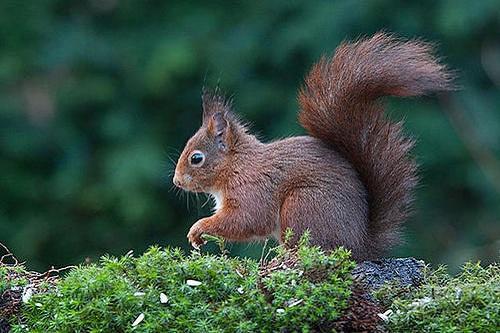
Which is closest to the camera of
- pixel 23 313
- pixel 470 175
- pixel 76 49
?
pixel 23 313

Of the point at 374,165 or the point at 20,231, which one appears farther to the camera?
the point at 20,231

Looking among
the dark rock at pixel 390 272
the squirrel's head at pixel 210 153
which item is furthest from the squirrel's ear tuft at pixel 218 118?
the dark rock at pixel 390 272

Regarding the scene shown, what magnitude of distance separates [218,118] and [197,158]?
117mm

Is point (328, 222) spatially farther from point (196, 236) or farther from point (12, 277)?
point (12, 277)

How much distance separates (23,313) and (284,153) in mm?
863

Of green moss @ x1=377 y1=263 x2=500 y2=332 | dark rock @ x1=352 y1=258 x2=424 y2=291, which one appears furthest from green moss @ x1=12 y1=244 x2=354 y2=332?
dark rock @ x1=352 y1=258 x2=424 y2=291

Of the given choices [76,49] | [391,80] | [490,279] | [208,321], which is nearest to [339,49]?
[391,80]

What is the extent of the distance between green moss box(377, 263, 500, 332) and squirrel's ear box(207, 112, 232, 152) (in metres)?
0.88

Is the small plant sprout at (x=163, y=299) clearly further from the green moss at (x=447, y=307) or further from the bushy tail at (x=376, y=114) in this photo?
the bushy tail at (x=376, y=114)

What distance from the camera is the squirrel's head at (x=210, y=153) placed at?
10.2ft

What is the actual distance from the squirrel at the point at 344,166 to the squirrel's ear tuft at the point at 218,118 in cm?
17

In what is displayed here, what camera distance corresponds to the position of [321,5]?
6.13 metres

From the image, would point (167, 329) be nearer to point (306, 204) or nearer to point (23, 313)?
point (23, 313)

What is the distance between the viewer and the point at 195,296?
2154 millimetres
